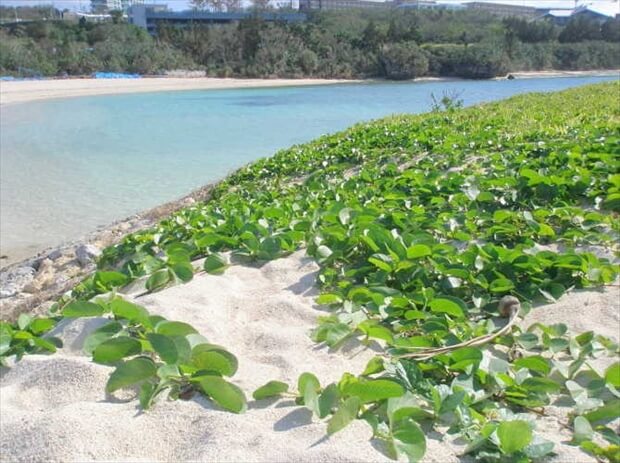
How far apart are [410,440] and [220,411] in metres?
0.58

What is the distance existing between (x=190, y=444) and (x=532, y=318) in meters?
1.58

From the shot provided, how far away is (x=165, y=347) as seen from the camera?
6.33 feet

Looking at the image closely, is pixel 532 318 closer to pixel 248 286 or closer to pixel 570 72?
pixel 248 286

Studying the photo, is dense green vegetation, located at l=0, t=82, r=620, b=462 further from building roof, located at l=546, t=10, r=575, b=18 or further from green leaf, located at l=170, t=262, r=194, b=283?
building roof, located at l=546, t=10, r=575, b=18

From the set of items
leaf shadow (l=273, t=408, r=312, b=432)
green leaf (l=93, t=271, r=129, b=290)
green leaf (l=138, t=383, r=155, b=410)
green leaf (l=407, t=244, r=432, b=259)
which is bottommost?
green leaf (l=93, t=271, r=129, b=290)

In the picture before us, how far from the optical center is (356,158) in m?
7.17

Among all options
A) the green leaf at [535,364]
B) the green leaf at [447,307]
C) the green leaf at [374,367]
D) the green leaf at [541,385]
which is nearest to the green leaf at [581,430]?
the green leaf at [541,385]

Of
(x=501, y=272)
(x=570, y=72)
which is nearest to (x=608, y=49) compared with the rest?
(x=570, y=72)

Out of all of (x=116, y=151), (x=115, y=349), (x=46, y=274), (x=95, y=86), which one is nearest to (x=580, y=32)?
(x=95, y=86)

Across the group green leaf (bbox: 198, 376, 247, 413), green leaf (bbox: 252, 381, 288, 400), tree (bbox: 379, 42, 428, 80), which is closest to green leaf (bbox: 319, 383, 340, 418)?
green leaf (bbox: 252, 381, 288, 400)

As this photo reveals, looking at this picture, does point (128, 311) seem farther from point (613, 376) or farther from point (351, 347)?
point (613, 376)

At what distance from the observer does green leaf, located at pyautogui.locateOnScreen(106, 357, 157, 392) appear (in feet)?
6.16

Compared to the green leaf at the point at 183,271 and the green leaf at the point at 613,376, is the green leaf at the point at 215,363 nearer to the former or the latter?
the green leaf at the point at 183,271

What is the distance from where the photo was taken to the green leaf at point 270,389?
1830 millimetres
